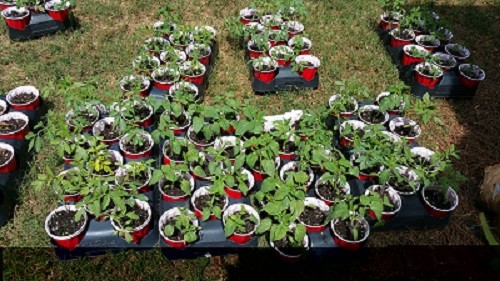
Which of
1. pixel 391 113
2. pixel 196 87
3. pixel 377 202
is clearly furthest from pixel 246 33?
pixel 377 202

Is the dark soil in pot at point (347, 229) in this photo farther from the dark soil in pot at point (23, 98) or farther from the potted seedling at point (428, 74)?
the dark soil in pot at point (23, 98)

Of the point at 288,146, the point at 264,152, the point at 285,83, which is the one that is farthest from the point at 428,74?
the point at 264,152

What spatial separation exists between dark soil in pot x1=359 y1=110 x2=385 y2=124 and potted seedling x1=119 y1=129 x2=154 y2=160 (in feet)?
6.95

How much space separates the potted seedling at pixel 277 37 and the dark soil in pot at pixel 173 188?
7.29 ft

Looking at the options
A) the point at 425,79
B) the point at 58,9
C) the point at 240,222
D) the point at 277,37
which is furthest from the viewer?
the point at 58,9

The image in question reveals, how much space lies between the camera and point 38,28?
516 cm

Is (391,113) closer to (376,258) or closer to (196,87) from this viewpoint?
(376,258)

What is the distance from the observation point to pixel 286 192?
2.84 meters

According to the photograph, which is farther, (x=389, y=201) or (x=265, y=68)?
(x=265, y=68)

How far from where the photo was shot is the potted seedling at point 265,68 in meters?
4.38

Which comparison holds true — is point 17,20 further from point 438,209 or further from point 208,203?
point 438,209

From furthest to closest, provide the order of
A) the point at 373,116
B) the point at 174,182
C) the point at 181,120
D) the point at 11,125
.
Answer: the point at 373,116 → the point at 181,120 → the point at 11,125 → the point at 174,182

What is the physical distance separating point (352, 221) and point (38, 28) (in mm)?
4655

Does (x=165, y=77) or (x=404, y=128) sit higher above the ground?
(x=165, y=77)
